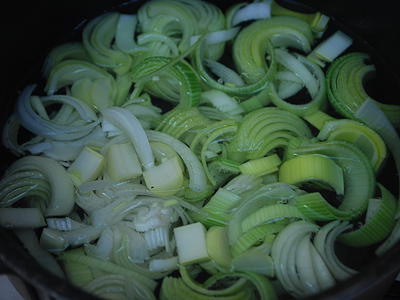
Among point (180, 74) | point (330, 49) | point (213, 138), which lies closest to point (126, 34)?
point (180, 74)

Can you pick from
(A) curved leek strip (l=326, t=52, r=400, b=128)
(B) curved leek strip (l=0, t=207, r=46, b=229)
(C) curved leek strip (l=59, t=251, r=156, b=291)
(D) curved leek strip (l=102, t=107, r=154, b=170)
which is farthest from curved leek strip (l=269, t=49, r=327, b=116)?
(B) curved leek strip (l=0, t=207, r=46, b=229)

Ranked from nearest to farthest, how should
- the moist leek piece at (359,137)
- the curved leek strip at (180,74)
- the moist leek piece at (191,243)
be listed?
the moist leek piece at (191,243) → the moist leek piece at (359,137) → the curved leek strip at (180,74)

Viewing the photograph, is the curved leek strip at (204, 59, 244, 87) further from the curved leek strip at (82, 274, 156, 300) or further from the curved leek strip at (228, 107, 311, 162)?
the curved leek strip at (82, 274, 156, 300)

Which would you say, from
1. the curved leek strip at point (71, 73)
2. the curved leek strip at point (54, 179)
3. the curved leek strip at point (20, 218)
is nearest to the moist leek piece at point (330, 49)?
the curved leek strip at point (71, 73)

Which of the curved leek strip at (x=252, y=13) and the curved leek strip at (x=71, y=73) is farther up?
the curved leek strip at (x=252, y=13)

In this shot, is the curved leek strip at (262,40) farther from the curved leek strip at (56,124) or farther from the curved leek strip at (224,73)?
the curved leek strip at (56,124)

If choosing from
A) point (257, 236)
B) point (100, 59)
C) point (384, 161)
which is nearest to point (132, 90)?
point (100, 59)

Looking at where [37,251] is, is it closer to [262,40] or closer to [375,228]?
[375,228]
